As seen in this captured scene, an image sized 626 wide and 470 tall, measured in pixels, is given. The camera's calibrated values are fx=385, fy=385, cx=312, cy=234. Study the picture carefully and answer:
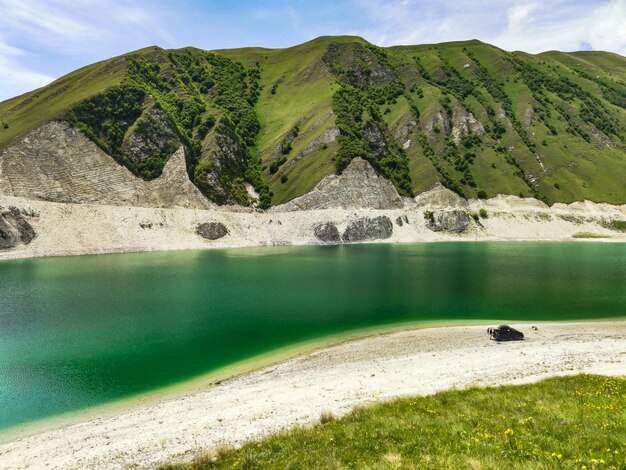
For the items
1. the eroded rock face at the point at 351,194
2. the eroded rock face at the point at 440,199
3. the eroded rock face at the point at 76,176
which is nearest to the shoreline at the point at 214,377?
the eroded rock face at the point at 351,194

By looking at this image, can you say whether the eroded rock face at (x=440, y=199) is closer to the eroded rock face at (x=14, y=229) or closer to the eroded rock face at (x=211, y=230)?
the eroded rock face at (x=211, y=230)

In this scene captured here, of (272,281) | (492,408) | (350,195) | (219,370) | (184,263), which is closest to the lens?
(492,408)

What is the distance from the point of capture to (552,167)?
18800cm

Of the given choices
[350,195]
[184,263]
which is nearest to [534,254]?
[350,195]

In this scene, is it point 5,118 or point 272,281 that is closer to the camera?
point 272,281

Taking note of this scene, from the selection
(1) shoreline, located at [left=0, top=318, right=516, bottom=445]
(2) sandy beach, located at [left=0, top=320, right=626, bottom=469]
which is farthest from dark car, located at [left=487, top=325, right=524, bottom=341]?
(1) shoreline, located at [left=0, top=318, right=516, bottom=445]

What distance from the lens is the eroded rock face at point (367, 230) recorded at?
137 meters

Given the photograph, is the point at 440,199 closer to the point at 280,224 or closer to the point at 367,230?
the point at 367,230

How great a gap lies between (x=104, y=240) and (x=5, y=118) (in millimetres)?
93094

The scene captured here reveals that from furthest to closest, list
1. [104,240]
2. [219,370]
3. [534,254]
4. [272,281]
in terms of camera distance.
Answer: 1. [104,240]
2. [534,254]
3. [272,281]
4. [219,370]

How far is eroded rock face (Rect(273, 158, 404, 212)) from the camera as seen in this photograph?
146 meters

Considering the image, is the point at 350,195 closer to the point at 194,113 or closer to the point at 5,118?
the point at 194,113

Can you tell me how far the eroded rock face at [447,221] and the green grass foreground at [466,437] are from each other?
134524mm

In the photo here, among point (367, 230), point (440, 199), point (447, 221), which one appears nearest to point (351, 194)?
point (367, 230)
